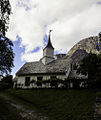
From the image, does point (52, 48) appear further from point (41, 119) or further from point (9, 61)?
point (41, 119)

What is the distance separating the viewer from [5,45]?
15.5m

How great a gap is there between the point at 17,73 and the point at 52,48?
10202 millimetres

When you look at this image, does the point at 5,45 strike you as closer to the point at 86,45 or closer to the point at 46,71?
the point at 46,71

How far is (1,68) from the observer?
15.7 m

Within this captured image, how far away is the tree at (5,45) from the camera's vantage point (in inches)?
572

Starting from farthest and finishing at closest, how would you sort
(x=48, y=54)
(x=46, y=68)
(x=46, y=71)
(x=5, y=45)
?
1. (x=48, y=54)
2. (x=46, y=68)
3. (x=46, y=71)
4. (x=5, y=45)

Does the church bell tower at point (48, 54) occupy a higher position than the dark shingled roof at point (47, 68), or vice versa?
the church bell tower at point (48, 54)

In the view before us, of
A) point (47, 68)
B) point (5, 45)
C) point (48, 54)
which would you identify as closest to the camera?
point (5, 45)

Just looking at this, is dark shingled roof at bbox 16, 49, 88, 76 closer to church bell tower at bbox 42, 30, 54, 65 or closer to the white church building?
the white church building

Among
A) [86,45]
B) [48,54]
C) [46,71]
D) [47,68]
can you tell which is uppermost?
[86,45]

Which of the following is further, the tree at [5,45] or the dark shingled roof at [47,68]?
the dark shingled roof at [47,68]

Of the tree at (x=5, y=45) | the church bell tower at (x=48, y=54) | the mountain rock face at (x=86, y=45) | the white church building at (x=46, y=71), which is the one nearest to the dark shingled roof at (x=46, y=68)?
the white church building at (x=46, y=71)

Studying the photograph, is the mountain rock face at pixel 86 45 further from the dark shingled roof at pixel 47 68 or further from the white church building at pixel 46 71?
the dark shingled roof at pixel 47 68

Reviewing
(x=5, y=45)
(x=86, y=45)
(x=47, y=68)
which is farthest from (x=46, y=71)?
(x=86, y=45)
